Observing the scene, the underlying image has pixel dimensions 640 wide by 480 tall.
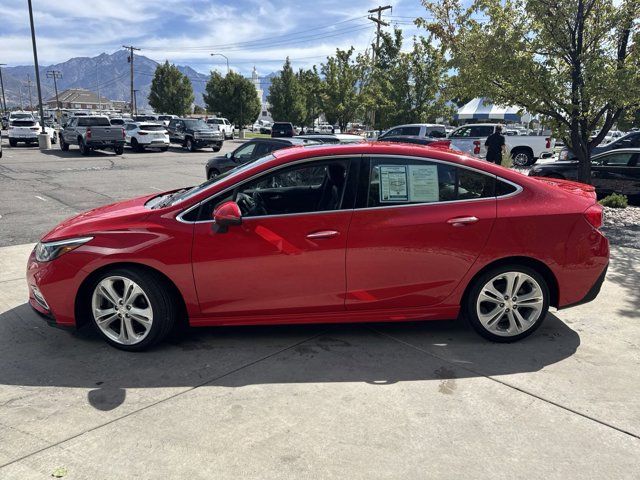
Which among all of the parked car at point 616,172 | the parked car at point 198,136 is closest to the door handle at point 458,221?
the parked car at point 616,172

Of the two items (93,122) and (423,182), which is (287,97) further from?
(423,182)

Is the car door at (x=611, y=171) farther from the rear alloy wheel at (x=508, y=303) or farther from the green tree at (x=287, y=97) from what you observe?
the green tree at (x=287, y=97)

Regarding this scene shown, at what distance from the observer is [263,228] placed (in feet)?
12.0

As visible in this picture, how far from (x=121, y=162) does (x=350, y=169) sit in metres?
18.7

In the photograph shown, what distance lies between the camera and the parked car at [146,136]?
25750mm

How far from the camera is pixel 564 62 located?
29.3ft

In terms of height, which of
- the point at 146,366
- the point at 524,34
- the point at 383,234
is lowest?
the point at 146,366

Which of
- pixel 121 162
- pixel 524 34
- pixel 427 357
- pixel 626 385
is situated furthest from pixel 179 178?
pixel 626 385

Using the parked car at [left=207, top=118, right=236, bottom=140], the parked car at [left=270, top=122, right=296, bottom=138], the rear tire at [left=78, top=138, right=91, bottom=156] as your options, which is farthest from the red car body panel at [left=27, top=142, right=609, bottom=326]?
the parked car at [left=207, top=118, right=236, bottom=140]

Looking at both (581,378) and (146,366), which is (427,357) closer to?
(581,378)

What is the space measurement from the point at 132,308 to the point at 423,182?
7.99 feet

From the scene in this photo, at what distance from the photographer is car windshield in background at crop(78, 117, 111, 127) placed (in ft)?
76.7

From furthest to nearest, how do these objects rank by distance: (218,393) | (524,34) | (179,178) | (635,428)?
(179,178) < (524,34) < (218,393) < (635,428)

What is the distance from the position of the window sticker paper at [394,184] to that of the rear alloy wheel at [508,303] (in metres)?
0.91
